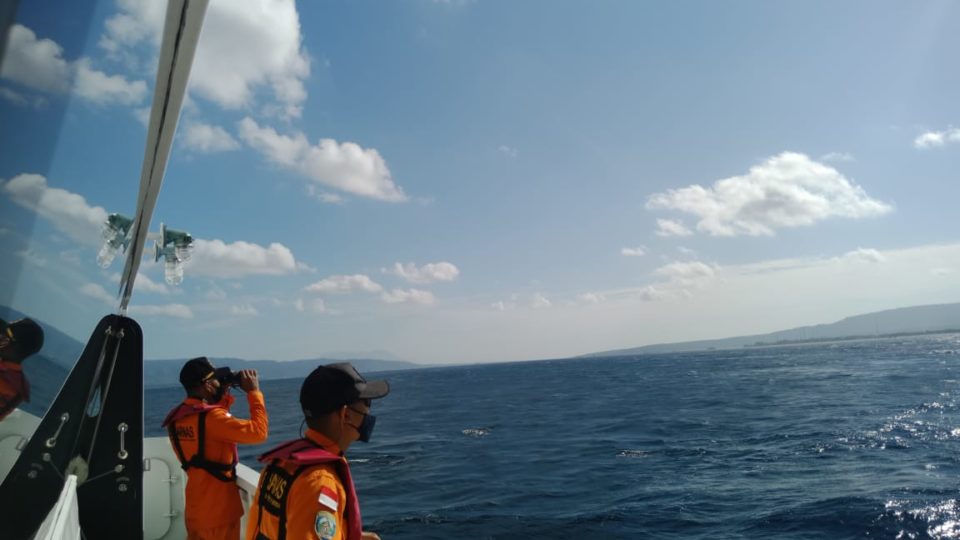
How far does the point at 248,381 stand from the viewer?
13.4 ft

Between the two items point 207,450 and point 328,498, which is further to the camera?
point 207,450

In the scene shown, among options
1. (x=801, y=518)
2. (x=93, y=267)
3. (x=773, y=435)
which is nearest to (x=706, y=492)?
(x=801, y=518)

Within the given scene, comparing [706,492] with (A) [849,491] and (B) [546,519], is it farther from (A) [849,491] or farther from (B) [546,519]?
(B) [546,519]

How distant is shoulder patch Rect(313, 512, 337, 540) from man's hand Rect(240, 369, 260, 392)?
226 cm

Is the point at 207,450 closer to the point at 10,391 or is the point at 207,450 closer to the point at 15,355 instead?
the point at 10,391

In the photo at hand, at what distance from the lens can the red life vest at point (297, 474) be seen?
2109 mm

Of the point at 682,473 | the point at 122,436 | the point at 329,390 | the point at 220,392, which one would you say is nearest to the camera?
the point at 329,390

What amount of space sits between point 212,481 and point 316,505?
2.74 metres

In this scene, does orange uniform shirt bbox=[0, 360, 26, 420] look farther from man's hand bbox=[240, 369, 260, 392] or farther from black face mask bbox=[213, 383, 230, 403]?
black face mask bbox=[213, 383, 230, 403]

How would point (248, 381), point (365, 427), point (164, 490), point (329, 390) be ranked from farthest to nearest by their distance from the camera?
point (164, 490) < point (248, 381) < point (365, 427) < point (329, 390)

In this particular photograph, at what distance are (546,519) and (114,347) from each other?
28.6 feet

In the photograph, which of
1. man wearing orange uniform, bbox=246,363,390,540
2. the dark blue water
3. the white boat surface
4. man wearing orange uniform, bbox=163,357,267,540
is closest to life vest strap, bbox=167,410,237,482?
man wearing orange uniform, bbox=163,357,267,540

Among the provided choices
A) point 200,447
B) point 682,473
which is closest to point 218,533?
point 200,447

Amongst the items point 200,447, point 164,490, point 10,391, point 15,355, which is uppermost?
point 15,355
